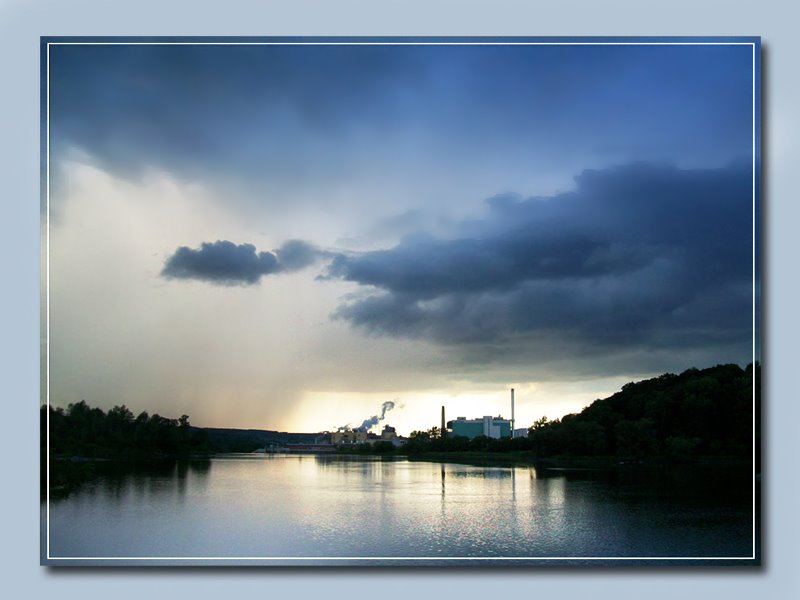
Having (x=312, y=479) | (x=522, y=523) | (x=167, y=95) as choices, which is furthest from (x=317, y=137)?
(x=522, y=523)

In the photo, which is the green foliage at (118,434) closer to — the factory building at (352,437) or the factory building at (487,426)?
the factory building at (352,437)

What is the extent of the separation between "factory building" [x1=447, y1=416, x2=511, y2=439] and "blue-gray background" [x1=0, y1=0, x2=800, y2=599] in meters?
0.89

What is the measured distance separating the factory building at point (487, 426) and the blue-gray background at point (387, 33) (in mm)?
893

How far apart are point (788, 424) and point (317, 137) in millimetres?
3331

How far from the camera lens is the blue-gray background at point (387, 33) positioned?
5.45 meters

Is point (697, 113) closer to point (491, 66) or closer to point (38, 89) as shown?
point (491, 66)

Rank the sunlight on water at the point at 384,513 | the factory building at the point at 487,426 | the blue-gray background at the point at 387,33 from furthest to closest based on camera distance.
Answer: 1. the factory building at the point at 487,426
2. the sunlight on water at the point at 384,513
3. the blue-gray background at the point at 387,33

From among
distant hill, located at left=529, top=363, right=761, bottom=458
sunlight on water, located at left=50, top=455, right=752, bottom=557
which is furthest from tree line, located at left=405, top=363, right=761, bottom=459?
sunlight on water, located at left=50, top=455, right=752, bottom=557

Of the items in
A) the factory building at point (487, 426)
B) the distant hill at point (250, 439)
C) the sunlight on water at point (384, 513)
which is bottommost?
the sunlight on water at point (384, 513)

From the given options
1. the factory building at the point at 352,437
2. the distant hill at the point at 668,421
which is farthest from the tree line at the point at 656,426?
the factory building at the point at 352,437

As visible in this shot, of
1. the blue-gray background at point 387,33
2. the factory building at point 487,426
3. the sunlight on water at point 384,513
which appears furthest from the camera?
the factory building at point 487,426

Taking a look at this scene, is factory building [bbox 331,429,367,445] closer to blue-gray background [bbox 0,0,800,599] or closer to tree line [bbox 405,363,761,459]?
tree line [bbox 405,363,761,459]

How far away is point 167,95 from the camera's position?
5723mm

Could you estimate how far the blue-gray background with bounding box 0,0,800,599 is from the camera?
17.9 feet
